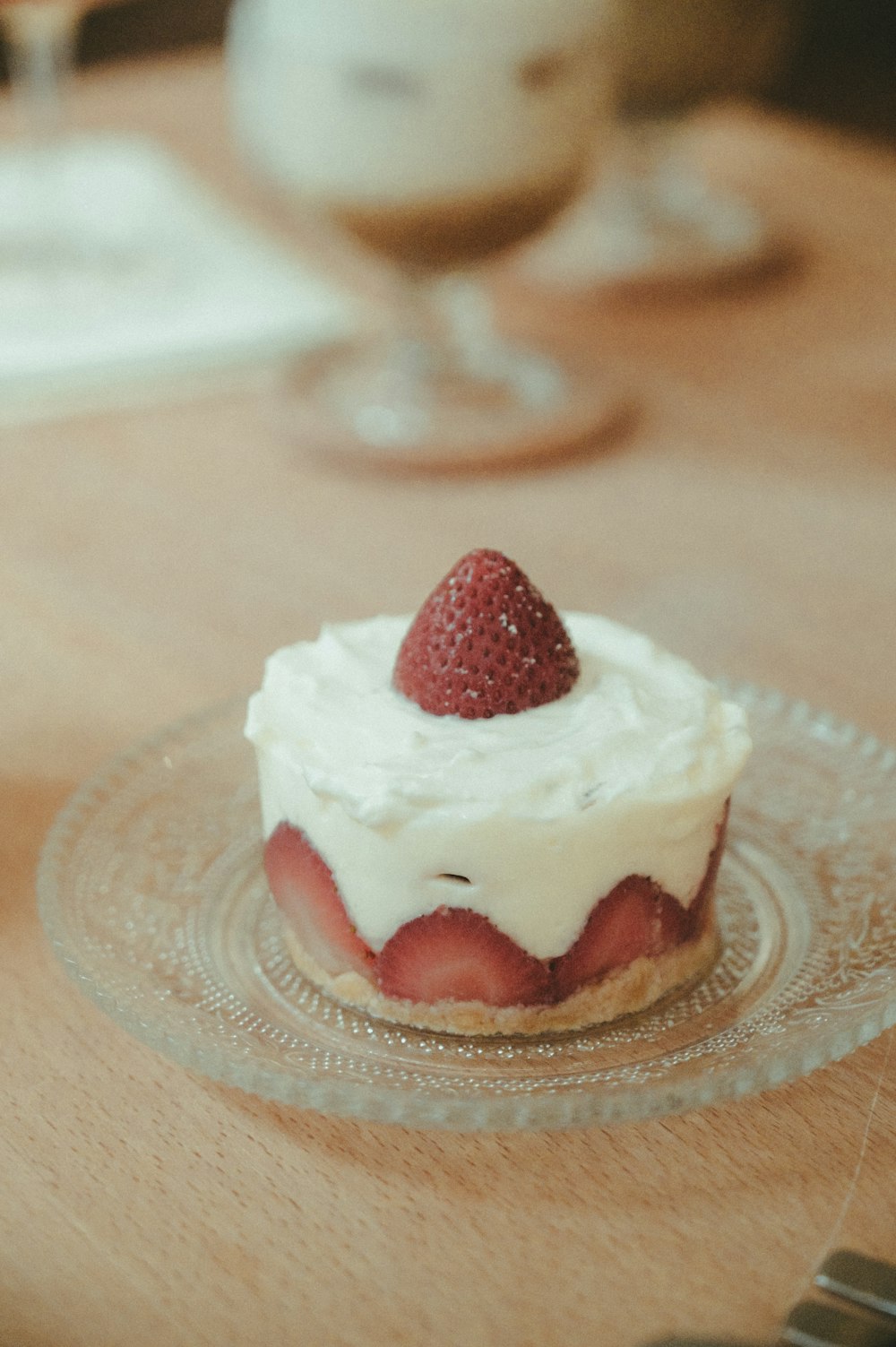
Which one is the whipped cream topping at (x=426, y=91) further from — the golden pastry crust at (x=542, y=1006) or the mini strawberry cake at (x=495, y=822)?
the golden pastry crust at (x=542, y=1006)

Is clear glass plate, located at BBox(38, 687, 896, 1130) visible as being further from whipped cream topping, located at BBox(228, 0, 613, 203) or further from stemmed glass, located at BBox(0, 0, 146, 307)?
stemmed glass, located at BBox(0, 0, 146, 307)

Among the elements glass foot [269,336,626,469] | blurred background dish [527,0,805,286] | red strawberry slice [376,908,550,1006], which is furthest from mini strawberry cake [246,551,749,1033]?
blurred background dish [527,0,805,286]

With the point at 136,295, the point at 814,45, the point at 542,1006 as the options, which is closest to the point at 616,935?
the point at 542,1006

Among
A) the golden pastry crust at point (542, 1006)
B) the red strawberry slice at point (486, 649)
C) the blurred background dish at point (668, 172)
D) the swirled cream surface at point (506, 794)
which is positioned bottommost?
the golden pastry crust at point (542, 1006)

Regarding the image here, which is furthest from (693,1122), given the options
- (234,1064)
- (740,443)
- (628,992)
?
(740,443)

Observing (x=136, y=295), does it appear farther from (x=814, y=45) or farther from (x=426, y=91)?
(x=814, y=45)

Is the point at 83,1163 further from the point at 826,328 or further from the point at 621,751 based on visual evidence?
the point at 826,328

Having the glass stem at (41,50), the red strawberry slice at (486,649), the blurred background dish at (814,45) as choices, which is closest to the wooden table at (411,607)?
the red strawberry slice at (486,649)

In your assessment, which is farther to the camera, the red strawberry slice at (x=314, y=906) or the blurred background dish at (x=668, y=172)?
the blurred background dish at (x=668, y=172)
